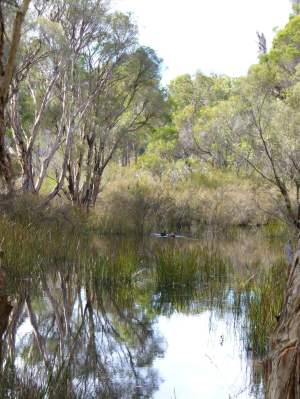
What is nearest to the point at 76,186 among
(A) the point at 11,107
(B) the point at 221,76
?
(A) the point at 11,107

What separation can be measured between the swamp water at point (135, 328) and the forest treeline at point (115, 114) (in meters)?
4.75

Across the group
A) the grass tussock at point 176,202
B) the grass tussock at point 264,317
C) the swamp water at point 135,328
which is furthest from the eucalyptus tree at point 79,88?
the grass tussock at point 264,317

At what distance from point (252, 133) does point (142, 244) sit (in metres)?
5.54

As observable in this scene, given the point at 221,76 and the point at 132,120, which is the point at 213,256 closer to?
the point at 132,120

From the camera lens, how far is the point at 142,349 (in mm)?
5398

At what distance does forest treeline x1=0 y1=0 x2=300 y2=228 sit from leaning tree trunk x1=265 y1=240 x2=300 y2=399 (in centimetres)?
1063

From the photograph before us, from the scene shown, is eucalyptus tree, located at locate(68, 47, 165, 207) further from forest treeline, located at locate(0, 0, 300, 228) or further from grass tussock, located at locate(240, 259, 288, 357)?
grass tussock, located at locate(240, 259, 288, 357)

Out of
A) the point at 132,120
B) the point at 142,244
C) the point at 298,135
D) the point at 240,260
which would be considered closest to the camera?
the point at 240,260

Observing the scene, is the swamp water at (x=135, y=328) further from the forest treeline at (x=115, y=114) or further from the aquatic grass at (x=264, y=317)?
the forest treeline at (x=115, y=114)

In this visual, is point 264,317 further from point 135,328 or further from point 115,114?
point 115,114

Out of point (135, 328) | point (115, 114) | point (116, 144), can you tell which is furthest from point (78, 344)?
point (115, 114)

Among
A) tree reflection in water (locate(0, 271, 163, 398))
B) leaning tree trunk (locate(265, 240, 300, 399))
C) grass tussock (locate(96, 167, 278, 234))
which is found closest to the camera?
leaning tree trunk (locate(265, 240, 300, 399))

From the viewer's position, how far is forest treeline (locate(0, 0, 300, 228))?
1641 cm

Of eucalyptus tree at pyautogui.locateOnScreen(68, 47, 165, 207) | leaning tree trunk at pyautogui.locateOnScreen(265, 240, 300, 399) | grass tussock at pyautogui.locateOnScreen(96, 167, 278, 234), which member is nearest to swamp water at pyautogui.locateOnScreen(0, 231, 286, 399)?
leaning tree trunk at pyautogui.locateOnScreen(265, 240, 300, 399)
